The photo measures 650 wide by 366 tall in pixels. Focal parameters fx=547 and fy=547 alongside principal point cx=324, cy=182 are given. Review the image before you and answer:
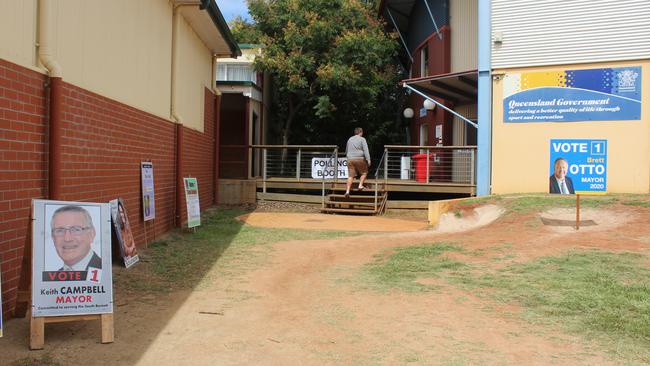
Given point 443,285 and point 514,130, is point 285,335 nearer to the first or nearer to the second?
point 443,285

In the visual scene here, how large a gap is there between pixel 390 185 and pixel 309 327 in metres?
10.8

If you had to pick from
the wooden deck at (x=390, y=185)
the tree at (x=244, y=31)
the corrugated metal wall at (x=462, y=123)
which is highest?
the tree at (x=244, y=31)

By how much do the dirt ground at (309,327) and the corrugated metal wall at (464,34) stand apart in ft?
30.6

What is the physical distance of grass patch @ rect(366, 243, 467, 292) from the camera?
6293 mm

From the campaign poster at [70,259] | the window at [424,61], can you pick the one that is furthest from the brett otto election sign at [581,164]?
the window at [424,61]

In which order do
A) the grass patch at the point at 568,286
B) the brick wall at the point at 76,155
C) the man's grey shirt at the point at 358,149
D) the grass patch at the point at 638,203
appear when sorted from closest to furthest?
1. the grass patch at the point at 568,286
2. the brick wall at the point at 76,155
3. the grass patch at the point at 638,203
4. the man's grey shirt at the point at 358,149

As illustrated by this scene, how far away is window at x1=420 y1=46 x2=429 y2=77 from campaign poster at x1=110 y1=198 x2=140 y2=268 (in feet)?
48.0

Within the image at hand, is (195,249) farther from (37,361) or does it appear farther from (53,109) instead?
(37,361)

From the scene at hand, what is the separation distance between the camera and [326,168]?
16.0 metres

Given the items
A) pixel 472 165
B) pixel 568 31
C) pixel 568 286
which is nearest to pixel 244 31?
pixel 472 165

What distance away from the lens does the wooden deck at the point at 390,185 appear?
14.6 m

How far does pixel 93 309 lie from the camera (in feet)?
14.1

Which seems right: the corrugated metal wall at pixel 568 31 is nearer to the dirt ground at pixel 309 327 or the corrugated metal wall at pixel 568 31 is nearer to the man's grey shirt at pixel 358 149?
the man's grey shirt at pixel 358 149

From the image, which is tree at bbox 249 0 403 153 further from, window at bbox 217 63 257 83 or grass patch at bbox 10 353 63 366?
grass patch at bbox 10 353 63 366
